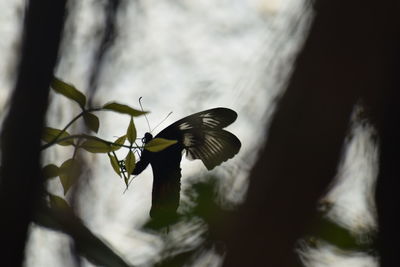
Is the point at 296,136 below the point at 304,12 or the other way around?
below

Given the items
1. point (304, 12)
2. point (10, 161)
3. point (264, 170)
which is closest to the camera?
point (10, 161)

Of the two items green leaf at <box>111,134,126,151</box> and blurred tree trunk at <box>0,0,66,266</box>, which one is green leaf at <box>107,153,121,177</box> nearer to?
green leaf at <box>111,134,126,151</box>

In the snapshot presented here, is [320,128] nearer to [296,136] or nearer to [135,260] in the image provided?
[296,136]

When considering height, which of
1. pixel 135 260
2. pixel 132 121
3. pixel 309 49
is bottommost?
pixel 135 260

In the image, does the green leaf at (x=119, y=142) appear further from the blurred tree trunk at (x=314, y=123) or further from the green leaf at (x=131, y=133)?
the blurred tree trunk at (x=314, y=123)

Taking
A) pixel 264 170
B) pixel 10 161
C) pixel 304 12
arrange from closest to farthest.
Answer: pixel 10 161
pixel 264 170
pixel 304 12

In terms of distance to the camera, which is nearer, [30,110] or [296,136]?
[30,110]

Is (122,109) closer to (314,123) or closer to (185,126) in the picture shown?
(185,126)

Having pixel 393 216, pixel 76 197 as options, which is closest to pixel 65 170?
pixel 76 197
